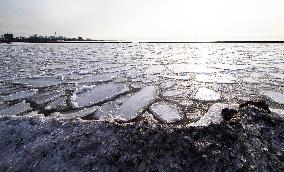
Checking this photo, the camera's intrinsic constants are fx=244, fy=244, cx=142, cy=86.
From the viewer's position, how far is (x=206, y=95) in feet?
9.61

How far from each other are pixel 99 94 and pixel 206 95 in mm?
1309

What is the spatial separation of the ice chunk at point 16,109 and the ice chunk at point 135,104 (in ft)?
3.01

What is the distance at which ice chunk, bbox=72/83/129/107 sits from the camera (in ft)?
8.80

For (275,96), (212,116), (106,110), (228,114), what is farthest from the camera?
(275,96)

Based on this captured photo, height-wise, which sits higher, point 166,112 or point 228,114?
point 228,114

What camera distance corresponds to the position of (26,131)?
1634 millimetres

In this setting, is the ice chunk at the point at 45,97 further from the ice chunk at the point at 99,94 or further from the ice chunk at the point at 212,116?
A: the ice chunk at the point at 212,116

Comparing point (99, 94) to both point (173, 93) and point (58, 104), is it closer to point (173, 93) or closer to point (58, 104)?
point (58, 104)

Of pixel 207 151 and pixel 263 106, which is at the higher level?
pixel 263 106

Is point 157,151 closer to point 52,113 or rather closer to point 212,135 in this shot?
point 212,135

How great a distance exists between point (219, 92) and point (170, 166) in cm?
206

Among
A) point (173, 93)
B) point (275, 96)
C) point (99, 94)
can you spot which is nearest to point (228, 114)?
point (173, 93)

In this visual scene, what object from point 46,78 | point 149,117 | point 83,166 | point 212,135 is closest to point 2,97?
point 46,78

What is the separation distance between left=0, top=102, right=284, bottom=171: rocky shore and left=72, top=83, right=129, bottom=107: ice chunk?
977 millimetres
